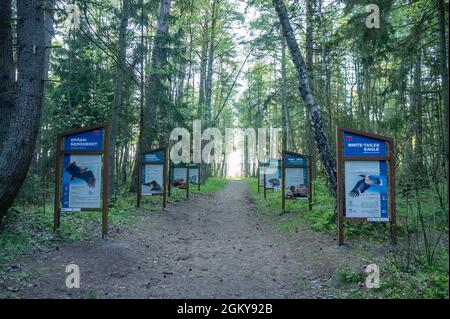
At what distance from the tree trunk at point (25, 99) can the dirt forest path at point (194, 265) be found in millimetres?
1762

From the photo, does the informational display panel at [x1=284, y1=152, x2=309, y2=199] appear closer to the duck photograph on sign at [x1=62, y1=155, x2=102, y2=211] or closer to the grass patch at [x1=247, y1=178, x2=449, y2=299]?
the grass patch at [x1=247, y1=178, x2=449, y2=299]

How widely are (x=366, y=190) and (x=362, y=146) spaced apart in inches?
35.9

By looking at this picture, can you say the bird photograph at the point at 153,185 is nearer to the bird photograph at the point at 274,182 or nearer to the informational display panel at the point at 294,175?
the informational display panel at the point at 294,175

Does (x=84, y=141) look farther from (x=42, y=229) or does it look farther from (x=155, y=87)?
(x=155, y=87)

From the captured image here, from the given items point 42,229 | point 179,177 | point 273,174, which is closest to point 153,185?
point 179,177

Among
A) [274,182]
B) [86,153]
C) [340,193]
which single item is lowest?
[340,193]

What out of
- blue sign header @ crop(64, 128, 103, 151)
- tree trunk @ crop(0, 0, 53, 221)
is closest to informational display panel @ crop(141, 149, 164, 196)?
blue sign header @ crop(64, 128, 103, 151)

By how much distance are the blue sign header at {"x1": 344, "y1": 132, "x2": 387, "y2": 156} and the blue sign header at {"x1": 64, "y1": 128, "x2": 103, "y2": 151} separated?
545cm

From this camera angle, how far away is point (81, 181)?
834 centimetres

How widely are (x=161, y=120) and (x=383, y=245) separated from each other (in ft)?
42.6

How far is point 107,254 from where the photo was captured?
720 centimetres

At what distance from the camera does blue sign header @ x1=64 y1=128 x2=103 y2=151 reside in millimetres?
8453
